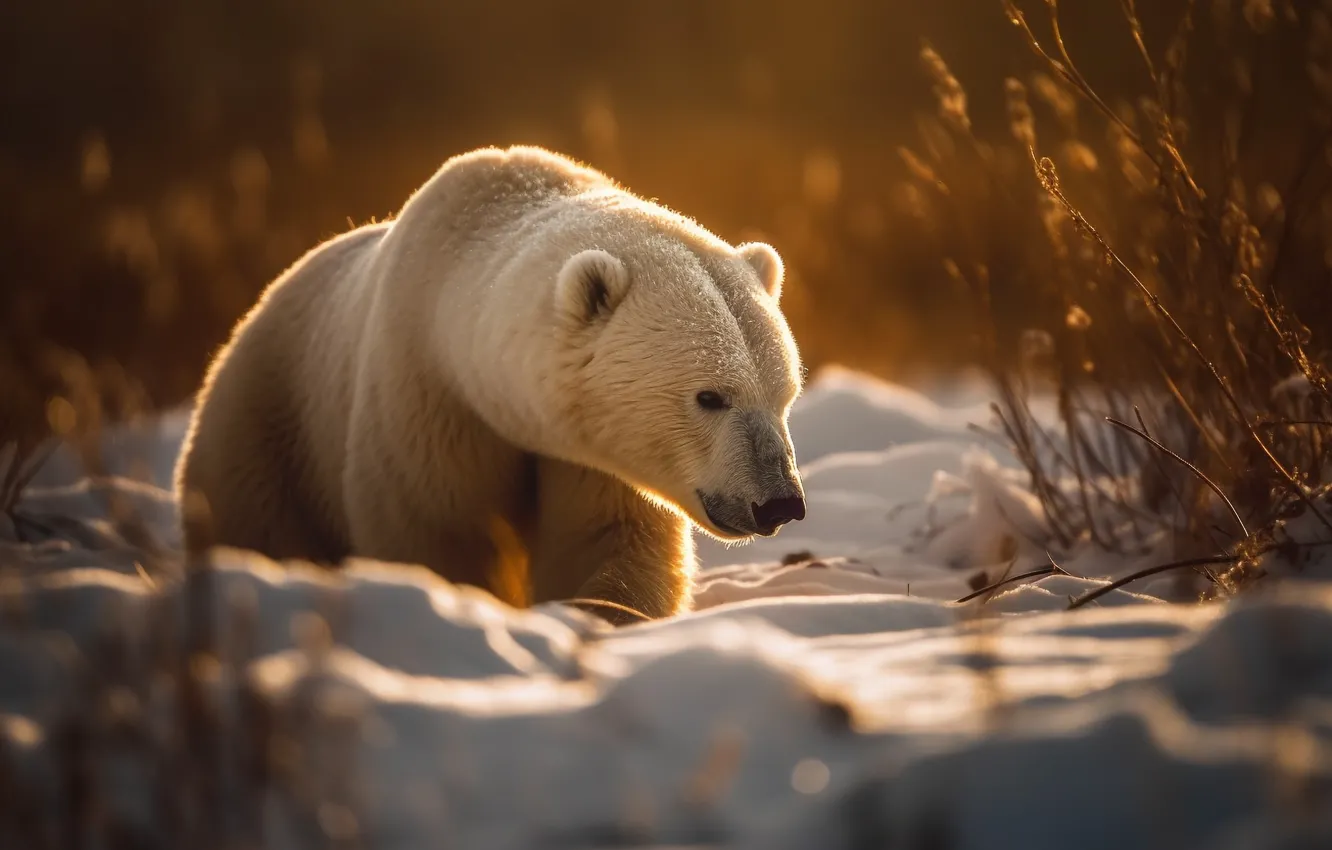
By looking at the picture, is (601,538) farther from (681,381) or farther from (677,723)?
(677,723)

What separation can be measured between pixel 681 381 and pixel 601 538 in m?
0.65

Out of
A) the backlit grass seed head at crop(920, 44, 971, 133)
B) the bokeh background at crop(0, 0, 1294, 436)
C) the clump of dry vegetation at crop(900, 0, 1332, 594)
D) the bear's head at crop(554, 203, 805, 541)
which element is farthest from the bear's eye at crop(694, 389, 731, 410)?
the bokeh background at crop(0, 0, 1294, 436)

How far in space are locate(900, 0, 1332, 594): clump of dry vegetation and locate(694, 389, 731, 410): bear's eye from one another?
950mm

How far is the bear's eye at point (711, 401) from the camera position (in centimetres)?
347

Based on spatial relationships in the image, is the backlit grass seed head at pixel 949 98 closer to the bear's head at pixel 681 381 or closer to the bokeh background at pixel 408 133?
the bokeh background at pixel 408 133

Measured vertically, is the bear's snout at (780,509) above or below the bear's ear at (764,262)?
below

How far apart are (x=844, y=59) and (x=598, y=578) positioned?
73.5 ft

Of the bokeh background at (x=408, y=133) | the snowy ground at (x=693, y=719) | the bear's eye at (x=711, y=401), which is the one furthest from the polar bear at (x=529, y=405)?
the snowy ground at (x=693, y=719)

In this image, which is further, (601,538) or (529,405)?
(601,538)

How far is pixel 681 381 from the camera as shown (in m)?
3.46

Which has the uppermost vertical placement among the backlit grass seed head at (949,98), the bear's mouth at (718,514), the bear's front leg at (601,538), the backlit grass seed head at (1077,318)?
the backlit grass seed head at (949,98)

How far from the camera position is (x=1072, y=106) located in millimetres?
4008

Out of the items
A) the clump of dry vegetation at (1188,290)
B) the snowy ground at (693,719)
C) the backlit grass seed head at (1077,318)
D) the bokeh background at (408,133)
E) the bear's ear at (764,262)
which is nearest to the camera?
the snowy ground at (693,719)

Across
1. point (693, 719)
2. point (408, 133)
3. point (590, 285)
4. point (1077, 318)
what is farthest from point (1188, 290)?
point (408, 133)
